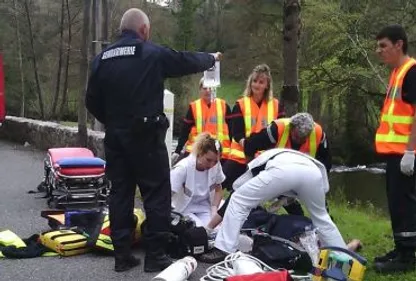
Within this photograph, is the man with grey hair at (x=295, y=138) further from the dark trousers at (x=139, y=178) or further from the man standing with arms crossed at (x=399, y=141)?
the dark trousers at (x=139, y=178)

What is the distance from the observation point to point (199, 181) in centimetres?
602

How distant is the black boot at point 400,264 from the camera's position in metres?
4.86

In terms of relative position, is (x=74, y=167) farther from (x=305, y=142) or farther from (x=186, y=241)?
(x=305, y=142)

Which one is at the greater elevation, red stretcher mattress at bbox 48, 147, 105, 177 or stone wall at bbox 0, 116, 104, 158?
red stretcher mattress at bbox 48, 147, 105, 177

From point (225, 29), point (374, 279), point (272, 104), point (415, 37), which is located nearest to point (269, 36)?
point (225, 29)

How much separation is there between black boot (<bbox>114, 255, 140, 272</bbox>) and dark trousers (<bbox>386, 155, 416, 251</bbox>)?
219 centimetres

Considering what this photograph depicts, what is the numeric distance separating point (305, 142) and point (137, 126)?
157 centimetres

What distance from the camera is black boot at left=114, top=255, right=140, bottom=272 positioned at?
5004mm

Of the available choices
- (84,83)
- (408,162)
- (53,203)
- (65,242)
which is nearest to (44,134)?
(84,83)

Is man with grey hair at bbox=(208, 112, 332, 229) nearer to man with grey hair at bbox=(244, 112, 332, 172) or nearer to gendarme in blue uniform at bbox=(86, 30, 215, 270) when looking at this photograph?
man with grey hair at bbox=(244, 112, 332, 172)

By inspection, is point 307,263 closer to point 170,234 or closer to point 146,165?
point 170,234

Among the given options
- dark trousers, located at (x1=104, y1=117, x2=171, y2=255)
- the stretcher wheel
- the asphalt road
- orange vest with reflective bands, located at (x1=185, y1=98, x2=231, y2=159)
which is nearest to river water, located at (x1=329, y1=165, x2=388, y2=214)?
the asphalt road

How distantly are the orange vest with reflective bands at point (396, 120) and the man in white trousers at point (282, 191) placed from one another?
23.6 inches

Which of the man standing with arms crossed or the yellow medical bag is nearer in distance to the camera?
the man standing with arms crossed
